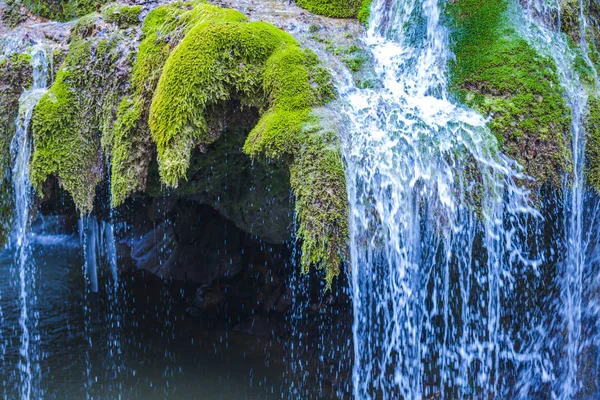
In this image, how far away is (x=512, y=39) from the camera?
5547 millimetres

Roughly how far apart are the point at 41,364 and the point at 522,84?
7535 millimetres

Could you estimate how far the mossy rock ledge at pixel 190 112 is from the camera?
4.39 metres

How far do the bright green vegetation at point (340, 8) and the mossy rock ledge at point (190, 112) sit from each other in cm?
162

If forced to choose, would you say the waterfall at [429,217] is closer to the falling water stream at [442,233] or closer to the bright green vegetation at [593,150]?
the falling water stream at [442,233]

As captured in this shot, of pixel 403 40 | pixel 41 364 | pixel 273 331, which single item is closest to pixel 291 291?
pixel 273 331

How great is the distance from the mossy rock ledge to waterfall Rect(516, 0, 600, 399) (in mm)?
2591

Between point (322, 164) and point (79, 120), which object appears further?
point (79, 120)

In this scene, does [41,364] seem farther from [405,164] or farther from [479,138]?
[479,138]

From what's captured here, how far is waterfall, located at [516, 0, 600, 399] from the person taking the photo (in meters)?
5.18

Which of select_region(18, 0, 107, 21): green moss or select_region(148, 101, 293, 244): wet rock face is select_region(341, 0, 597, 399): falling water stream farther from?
select_region(18, 0, 107, 21): green moss

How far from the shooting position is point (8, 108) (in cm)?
571

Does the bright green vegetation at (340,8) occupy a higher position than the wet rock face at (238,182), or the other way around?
the bright green vegetation at (340,8)

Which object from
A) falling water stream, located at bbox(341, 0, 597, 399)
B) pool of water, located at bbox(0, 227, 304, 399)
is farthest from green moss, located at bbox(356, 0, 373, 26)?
pool of water, located at bbox(0, 227, 304, 399)

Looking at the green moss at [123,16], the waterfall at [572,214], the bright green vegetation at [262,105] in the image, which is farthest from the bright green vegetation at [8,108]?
the waterfall at [572,214]
